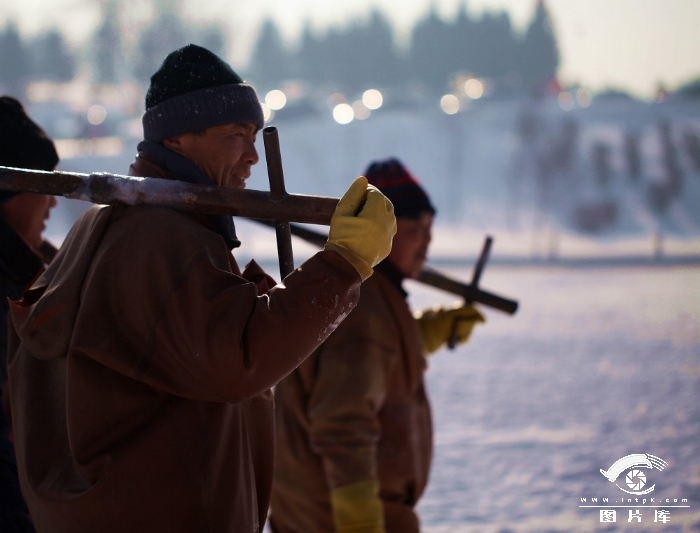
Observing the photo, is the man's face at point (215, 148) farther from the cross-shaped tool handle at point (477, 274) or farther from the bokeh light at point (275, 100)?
the bokeh light at point (275, 100)

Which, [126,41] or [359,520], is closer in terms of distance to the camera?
[359,520]

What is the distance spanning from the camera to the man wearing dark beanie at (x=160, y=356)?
151 centimetres

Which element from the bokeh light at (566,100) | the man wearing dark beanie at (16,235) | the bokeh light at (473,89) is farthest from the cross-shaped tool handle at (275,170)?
the bokeh light at (473,89)

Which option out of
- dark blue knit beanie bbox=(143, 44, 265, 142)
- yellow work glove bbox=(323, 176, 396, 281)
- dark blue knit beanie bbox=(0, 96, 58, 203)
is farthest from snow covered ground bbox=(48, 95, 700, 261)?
yellow work glove bbox=(323, 176, 396, 281)

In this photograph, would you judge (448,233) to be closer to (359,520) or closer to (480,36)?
(359,520)

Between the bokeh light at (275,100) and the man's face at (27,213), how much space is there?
40.5 meters

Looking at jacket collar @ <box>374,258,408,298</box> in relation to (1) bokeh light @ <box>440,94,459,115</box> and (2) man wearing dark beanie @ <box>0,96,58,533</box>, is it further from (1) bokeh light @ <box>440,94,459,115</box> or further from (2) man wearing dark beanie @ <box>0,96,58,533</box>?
(1) bokeh light @ <box>440,94,459,115</box>

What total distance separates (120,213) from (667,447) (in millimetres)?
4479

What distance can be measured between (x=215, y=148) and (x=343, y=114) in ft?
133

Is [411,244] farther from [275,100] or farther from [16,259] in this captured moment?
[275,100]

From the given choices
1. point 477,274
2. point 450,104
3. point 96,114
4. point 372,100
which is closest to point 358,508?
point 477,274

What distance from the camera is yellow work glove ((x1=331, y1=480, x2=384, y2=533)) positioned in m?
2.39

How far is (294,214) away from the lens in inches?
66.2

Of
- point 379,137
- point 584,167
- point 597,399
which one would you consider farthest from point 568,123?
point 597,399
